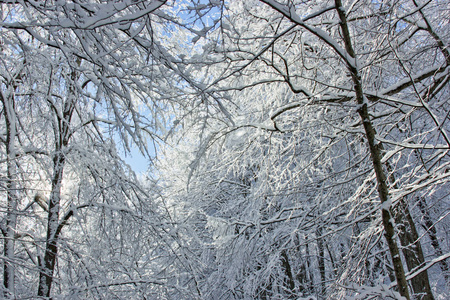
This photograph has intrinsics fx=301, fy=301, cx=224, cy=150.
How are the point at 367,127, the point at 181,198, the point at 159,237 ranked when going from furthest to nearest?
the point at 181,198
the point at 159,237
the point at 367,127

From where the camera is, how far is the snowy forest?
209 centimetres

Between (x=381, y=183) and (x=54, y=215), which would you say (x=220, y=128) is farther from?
(x=54, y=215)

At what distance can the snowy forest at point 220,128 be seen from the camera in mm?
2089

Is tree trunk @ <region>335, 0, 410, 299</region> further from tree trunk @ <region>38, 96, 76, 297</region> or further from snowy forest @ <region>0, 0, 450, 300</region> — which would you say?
tree trunk @ <region>38, 96, 76, 297</region>

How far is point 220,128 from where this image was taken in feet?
12.2

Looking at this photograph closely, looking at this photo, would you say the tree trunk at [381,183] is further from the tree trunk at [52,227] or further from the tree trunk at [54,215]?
the tree trunk at [52,227]

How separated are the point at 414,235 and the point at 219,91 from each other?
11.4ft

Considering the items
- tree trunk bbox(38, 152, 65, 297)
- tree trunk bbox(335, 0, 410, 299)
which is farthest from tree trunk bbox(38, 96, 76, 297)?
tree trunk bbox(335, 0, 410, 299)

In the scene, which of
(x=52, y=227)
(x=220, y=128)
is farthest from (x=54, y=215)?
(x=220, y=128)

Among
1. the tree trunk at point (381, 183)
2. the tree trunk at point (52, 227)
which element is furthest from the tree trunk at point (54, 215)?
the tree trunk at point (381, 183)

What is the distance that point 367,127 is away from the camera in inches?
73.2

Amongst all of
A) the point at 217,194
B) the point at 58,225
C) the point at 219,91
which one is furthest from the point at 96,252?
the point at 217,194

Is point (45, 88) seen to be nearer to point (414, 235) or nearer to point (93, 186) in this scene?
point (93, 186)

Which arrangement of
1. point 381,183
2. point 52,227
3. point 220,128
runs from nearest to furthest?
point 381,183, point 220,128, point 52,227
